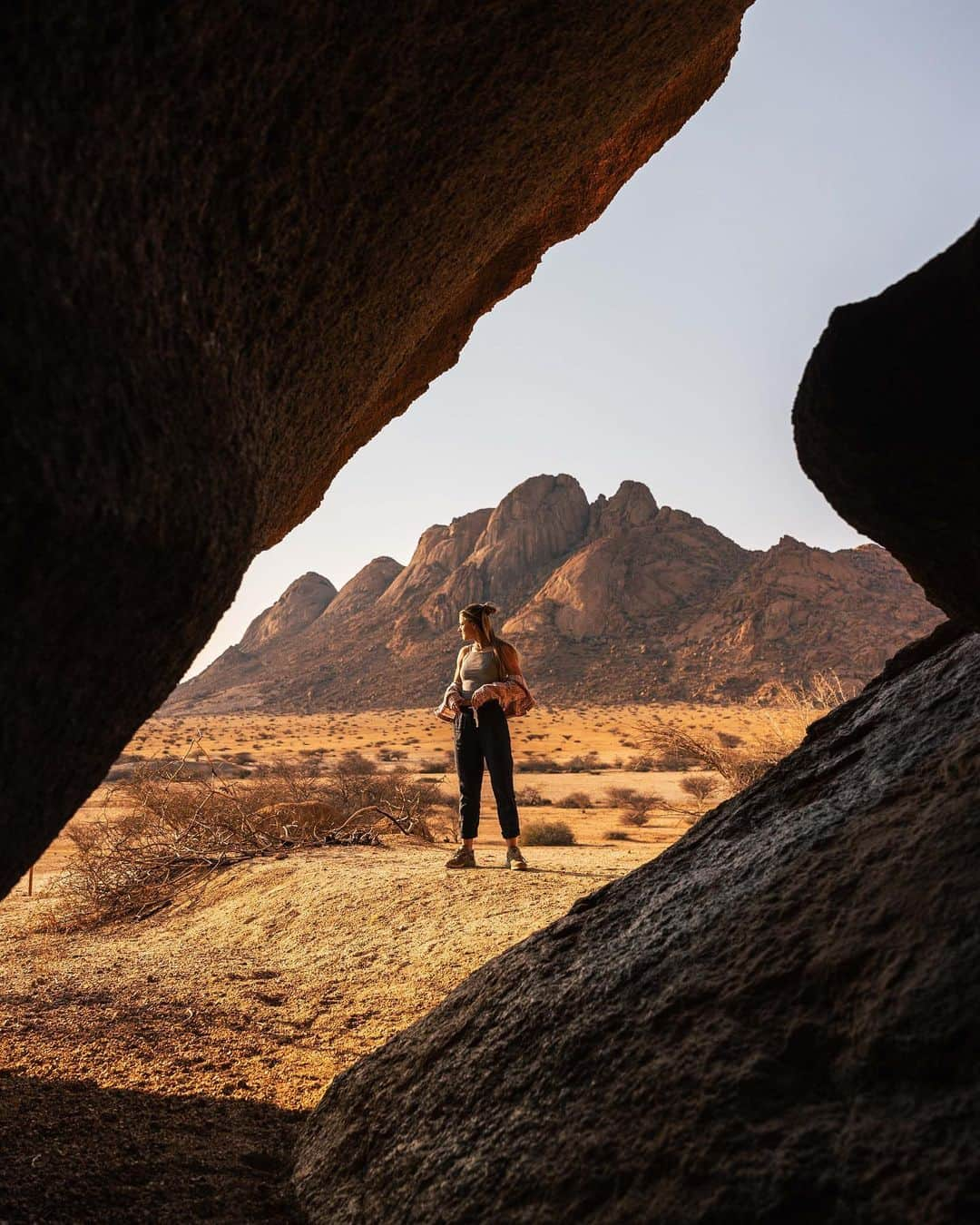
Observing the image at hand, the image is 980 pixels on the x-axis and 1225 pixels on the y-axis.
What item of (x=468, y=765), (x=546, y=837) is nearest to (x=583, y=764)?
(x=546, y=837)

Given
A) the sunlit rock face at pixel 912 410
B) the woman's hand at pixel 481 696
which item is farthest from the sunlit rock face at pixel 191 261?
the woman's hand at pixel 481 696

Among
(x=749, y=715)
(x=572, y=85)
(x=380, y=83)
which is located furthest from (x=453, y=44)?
(x=749, y=715)

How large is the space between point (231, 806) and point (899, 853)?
7818 millimetres

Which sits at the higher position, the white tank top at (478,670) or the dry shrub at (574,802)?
the white tank top at (478,670)

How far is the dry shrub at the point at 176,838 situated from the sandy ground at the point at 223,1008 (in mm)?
301

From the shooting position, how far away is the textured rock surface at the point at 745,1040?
0.96m

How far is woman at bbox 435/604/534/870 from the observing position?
5.33 meters

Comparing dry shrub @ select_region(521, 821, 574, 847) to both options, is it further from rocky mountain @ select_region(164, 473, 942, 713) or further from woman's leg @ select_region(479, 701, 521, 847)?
rocky mountain @ select_region(164, 473, 942, 713)

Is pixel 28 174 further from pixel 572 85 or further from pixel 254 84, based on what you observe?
pixel 572 85

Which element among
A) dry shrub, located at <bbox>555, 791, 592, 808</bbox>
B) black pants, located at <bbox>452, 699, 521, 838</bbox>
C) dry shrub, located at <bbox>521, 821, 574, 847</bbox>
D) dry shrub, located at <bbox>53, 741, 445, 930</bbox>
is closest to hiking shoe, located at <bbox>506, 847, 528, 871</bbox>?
black pants, located at <bbox>452, 699, 521, 838</bbox>

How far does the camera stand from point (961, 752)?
150 cm

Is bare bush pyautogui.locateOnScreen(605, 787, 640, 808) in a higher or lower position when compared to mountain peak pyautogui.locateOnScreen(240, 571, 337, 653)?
lower

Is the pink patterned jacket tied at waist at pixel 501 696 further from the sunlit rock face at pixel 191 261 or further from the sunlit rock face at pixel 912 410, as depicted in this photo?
the sunlit rock face at pixel 912 410

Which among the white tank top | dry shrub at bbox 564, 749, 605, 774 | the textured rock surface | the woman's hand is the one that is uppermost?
the white tank top
